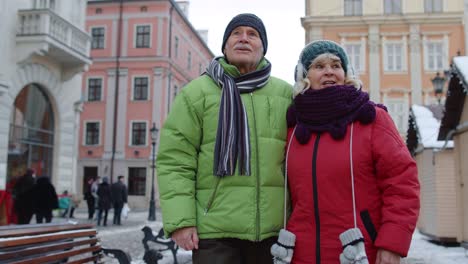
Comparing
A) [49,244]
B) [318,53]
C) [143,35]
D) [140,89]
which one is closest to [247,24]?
[318,53]

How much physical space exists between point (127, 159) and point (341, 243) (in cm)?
3699

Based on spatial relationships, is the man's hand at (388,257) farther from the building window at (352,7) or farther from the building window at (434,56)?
the building window at (352,7)

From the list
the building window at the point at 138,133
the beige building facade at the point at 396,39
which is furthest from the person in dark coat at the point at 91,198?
the beige building facade at the point at 396,39

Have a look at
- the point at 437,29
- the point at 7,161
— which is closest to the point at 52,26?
the point at 7,161

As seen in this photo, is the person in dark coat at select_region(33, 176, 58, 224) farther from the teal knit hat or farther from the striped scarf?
the teal knit hat

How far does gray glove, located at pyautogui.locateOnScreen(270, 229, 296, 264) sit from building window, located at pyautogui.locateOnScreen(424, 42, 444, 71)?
112ft

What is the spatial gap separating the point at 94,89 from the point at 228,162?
39868mm

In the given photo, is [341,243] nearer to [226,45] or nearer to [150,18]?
[226,45]

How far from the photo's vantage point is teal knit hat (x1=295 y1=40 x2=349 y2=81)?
3172 millimetres

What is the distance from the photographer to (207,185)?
3.11 metres

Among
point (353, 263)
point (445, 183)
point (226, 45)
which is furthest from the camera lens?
point (445, 183)

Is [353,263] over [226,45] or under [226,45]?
under

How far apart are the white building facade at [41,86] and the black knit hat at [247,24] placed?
15703 mm

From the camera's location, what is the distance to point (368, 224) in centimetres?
275
